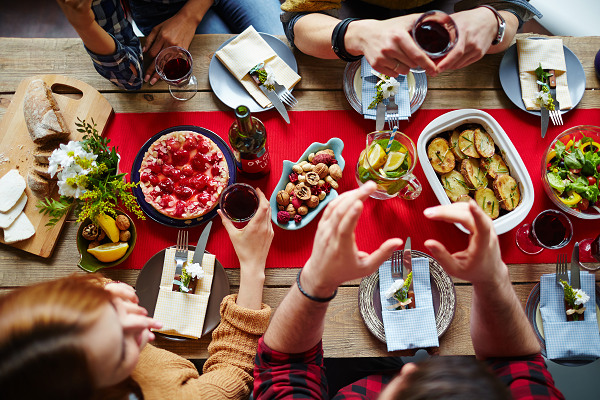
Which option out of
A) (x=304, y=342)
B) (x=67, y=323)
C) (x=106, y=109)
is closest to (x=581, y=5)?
(x=304, y=342)

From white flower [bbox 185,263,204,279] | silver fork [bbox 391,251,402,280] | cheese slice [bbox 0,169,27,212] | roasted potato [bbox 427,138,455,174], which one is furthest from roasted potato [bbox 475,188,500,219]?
cheese slice [bbox 0,169,27,212]

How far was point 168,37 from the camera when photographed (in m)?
1.36

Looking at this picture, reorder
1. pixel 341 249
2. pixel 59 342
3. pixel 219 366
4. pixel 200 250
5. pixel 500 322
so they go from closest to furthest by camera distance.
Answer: pixel 59 342, pixel 341 249, pixel 500 322, pixel 219 366, pixel 200 250

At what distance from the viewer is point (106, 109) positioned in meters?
1.30

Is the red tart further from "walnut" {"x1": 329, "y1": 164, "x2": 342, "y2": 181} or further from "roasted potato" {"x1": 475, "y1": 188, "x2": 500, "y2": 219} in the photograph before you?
"roasted potato" {"x1": 475, "y1": 188, "x2": 500, "y2": 219}

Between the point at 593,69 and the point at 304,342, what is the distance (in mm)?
1593

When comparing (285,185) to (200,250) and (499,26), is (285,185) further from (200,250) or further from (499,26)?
(499,26)

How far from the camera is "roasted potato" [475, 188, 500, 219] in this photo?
1.16m

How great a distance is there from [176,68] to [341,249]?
1.01 metres

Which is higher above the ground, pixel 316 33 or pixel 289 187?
pixel 316 33

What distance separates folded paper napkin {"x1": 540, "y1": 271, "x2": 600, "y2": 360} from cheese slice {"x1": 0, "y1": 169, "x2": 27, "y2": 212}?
6.21 ft

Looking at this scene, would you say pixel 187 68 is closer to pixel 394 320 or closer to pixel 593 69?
pixel 394 320

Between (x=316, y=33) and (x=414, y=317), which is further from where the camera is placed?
(x=316, y=33)

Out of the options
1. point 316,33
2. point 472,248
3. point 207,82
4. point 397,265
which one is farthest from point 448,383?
point 207,82
